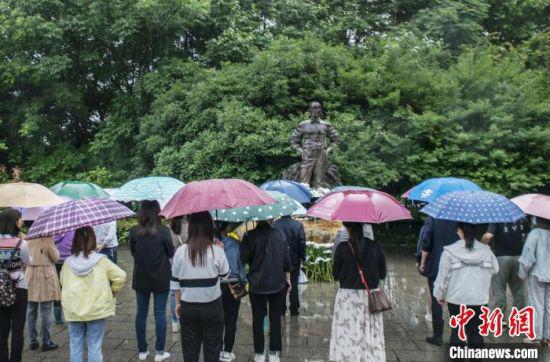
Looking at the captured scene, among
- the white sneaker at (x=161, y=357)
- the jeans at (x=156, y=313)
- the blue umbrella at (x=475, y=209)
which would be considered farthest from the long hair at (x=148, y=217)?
the blue umbrella at (x=475, y=209)

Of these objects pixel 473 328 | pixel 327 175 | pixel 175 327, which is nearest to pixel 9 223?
pixel 175 327

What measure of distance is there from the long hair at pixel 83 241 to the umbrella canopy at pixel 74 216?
223mm

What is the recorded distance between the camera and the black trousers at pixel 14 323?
4.47 metres

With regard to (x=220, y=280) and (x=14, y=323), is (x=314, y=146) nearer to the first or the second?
(x=220, y=280)

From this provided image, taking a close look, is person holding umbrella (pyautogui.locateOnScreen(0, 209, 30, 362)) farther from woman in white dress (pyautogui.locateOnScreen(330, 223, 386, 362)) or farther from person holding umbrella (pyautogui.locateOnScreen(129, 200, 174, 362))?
woman in white dress (pyautogui.locateOnScreen(330, 223, 386, 362))

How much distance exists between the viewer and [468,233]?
4336 millimetres

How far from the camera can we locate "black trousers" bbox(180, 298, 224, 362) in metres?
3.92

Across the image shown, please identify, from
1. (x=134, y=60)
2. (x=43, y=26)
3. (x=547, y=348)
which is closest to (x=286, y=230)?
(x=547, y=348)

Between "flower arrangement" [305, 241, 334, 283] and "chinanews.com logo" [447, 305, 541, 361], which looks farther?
"flower arrangement" [305, 241, 334, 283]

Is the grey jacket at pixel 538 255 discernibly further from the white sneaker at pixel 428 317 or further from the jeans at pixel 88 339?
the jeans at pixel 88 339

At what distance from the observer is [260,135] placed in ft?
45.9

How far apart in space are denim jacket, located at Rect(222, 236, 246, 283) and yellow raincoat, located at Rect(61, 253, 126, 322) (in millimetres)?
1173

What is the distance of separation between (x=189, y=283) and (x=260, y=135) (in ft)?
33.8

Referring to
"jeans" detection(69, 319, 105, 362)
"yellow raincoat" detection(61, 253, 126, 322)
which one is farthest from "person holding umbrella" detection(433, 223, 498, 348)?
"jeans" detection(69, 319, 105, 362)
